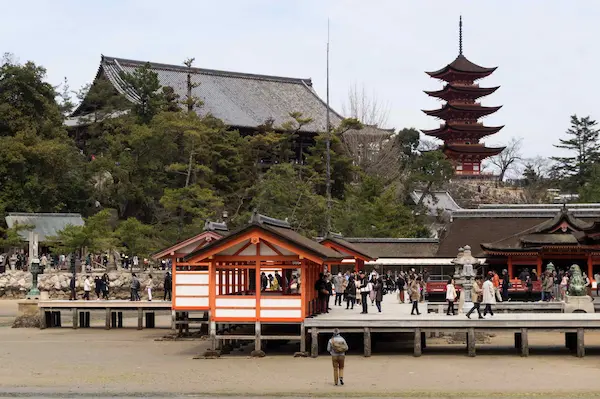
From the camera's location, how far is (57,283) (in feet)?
183

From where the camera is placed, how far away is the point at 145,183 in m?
60.3

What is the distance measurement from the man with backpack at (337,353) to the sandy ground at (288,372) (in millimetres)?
277

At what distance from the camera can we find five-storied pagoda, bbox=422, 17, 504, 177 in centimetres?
8644

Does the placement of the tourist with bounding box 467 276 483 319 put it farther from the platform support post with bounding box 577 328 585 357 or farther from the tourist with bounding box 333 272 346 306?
the tourist with bounding box 333 272 346 306

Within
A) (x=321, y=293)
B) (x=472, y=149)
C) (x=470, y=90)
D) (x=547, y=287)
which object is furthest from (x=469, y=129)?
(x=321, y=293)

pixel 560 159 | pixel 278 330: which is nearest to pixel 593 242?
pixel 278 330

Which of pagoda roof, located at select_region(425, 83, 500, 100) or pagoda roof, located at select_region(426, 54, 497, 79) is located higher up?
pagoda roof, located at select_region(426, 54, 497, 79)

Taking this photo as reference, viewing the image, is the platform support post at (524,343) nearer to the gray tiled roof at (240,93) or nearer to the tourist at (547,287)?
the tourist at (547,287)

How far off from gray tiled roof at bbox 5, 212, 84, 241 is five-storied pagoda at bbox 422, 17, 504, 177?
3825 cm

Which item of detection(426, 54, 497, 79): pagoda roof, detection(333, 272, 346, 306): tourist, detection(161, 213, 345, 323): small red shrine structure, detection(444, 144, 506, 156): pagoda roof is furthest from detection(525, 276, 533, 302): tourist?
detection(426, 54, 497, 79): pagoda roof

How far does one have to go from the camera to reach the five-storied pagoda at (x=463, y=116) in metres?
86.4

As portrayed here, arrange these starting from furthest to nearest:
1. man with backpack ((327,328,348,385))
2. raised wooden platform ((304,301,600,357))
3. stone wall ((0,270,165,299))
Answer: stone wall ((0,270,165,299))
raised wooden platform ((304,301,600,357))
man with backpack ((327,328,348,385))

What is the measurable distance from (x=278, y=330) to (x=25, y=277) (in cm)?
2934

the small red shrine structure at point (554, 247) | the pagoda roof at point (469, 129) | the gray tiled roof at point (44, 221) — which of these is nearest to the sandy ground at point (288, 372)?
the small red shrine structure at point (554, 247)
